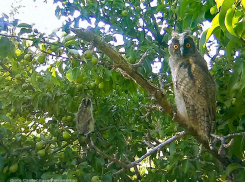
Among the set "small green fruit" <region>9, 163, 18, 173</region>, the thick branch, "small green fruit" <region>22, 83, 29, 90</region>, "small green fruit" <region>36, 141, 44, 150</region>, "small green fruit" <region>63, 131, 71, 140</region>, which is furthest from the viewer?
"small green fruit" <region>22, 83, 29, 90</region>

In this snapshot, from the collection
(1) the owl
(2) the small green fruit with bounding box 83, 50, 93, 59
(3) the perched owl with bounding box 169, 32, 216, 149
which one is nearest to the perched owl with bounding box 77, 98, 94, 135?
(1) the owl

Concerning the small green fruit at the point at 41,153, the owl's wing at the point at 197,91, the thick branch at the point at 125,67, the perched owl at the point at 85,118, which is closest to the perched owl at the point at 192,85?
the owl's wing at the point at 197,91

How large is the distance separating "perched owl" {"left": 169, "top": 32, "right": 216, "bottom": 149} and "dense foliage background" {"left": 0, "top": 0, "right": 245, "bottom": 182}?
124 mm

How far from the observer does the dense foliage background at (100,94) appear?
165 cm

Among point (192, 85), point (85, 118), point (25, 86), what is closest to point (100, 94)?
point (85, 118)

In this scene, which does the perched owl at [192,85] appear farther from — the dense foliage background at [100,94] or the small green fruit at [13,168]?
the small green fruit at [13,168]

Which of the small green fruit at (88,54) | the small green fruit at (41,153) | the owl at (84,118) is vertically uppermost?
the small green fruit at (88,54)

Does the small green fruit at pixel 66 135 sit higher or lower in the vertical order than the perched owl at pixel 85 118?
lower

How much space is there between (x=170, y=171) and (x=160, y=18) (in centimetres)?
198

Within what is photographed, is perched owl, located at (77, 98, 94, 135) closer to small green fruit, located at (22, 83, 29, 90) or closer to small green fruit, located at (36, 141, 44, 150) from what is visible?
small green fruit, located at (36, 141, 44, 150)

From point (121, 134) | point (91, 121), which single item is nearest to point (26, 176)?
point (91, 121)

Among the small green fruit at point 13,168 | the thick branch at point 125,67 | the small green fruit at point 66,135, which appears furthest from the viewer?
the small green fruit at point 66,135

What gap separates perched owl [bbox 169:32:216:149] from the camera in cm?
240

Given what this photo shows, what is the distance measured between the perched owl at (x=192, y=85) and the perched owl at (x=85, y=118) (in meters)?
0.89
